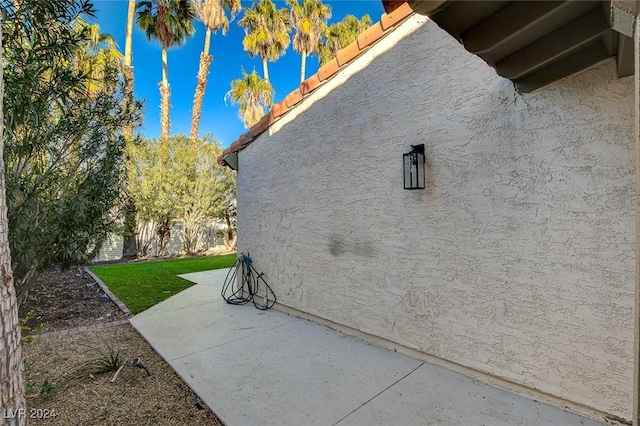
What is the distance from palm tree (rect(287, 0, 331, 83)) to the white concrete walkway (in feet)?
69.3

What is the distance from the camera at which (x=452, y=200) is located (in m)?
4.00

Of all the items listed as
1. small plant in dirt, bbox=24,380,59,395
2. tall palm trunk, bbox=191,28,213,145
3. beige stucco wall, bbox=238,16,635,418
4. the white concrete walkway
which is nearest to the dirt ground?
small plant in dirt, bbox=24,380,59,395

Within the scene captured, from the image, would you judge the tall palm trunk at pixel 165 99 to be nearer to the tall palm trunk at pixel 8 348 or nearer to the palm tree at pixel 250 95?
the palm tree at pixel 250 95

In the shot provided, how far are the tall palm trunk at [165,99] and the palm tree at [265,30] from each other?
582 centimetres

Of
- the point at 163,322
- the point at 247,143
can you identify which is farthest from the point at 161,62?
the point at 163,322

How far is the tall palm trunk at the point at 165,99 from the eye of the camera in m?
18.9

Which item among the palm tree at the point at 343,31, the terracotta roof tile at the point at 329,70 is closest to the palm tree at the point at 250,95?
the palm tree at the point at 343,31

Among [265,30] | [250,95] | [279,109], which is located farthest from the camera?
[250,95]

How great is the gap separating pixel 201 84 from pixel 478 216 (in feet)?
67.4

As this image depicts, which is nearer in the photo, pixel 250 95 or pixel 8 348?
pixel 8 348

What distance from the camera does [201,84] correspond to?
65.3 feet

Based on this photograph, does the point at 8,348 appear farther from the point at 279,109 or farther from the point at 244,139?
→ the point at 244,139

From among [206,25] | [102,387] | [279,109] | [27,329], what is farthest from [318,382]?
[206,25]

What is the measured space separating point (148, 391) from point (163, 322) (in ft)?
8.81
